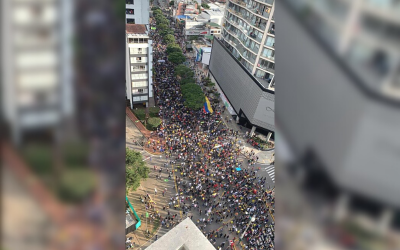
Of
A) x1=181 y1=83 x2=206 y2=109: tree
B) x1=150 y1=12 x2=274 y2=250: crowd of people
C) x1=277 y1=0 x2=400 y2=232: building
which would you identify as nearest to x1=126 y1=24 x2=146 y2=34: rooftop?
x1=181 y1=83 x2=206 y2=109: tree

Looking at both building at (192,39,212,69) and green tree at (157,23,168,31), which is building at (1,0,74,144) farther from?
green tree at (157,23,168,31)

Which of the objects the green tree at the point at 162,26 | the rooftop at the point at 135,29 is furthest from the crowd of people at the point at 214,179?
the green tree at the point at 162,26

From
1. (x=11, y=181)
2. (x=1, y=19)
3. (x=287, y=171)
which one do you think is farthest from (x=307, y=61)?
(x=11, y=181)

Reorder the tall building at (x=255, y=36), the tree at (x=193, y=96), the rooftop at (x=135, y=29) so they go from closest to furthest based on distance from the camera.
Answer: the tall building at (x=255, y=36) → the rooftop at (x=135, y=29) → the tree at (x=193, y=96)

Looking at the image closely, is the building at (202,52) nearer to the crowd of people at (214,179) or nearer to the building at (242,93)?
the building at (242,93)

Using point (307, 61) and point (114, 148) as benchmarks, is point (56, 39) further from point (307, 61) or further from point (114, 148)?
point (307, 61)
